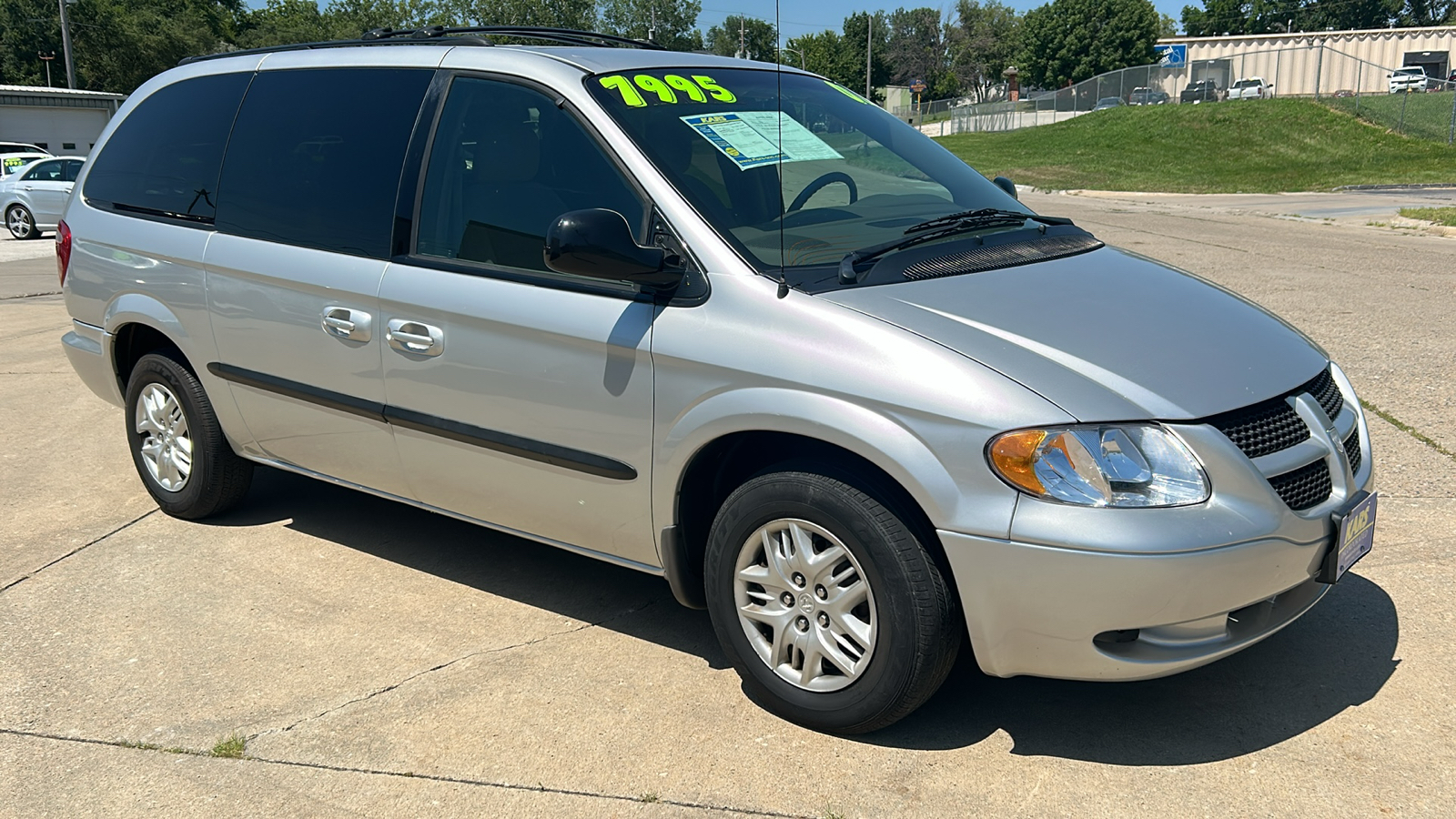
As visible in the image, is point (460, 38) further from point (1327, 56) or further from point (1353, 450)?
point (1327, 56)

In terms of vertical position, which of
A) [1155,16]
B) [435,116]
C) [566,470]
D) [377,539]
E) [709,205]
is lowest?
[377,539]

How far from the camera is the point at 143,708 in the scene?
11.6ft

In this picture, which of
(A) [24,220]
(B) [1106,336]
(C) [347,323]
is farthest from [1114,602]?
(A) [24,220]

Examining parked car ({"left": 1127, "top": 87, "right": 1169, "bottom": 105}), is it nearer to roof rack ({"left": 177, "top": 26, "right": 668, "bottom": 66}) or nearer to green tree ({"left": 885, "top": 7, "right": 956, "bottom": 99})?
roof rack ({"left": 177, "top": 26, "right": 668, "bottom": 66})

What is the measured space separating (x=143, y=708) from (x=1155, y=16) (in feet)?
327

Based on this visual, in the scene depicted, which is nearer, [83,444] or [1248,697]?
[1248,697]

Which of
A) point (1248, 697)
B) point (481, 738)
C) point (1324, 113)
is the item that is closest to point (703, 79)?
point (481, 738)

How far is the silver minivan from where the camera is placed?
288 centimetres

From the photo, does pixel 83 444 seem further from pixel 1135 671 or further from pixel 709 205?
pixel 1135 671

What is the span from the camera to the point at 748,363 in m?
3.22

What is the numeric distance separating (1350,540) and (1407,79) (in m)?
60.7

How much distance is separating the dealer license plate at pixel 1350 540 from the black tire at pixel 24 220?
78.0 ft

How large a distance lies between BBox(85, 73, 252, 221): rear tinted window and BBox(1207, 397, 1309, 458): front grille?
378cm

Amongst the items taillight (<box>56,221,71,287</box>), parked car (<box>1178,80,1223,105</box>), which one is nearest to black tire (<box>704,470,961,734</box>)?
taillight (<box>56,221,71,287</box>)
